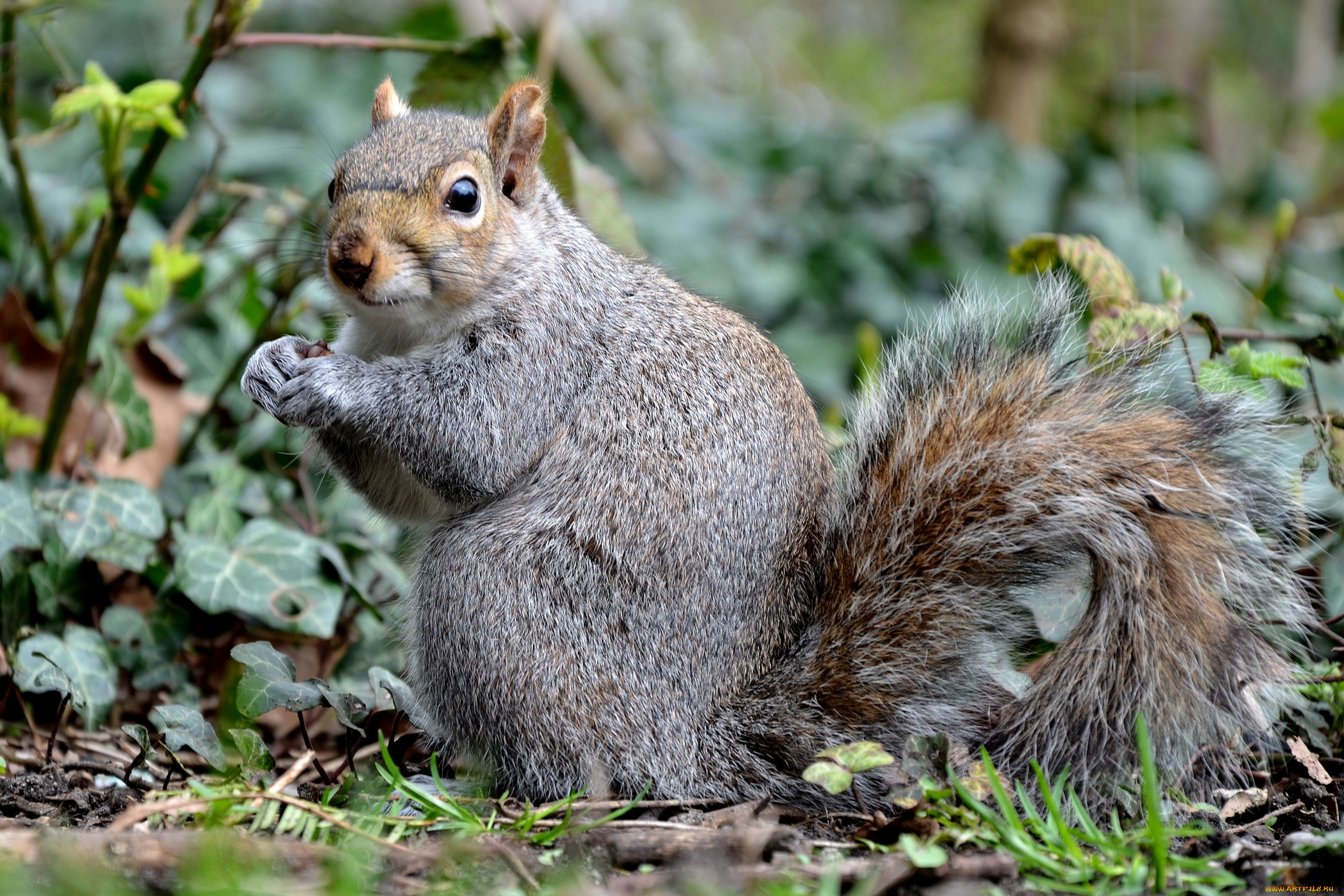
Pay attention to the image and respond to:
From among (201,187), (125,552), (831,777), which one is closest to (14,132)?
(201,187)

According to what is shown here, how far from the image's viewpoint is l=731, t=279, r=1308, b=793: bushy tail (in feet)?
7.27

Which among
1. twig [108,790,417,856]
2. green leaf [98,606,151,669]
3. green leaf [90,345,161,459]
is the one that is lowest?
twig [108,790,417,856]

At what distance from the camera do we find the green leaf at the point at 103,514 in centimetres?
288

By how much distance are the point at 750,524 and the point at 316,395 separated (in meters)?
0.95

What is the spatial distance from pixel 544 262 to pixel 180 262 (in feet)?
3.80

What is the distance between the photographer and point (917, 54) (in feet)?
43.8

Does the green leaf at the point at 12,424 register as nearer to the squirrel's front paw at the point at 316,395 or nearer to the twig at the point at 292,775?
the squirrel's front paw at the point at 316,395

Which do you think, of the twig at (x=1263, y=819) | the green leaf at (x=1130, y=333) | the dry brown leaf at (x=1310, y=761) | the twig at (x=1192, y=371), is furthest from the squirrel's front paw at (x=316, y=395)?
the dry brown leaf at (x=1310, y=761)

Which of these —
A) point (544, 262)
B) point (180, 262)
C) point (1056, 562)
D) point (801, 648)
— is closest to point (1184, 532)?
point (1056, 562)

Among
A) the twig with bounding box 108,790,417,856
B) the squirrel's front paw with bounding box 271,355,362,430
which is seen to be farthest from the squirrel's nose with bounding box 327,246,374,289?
the twig with bounding box 108,790,417,856

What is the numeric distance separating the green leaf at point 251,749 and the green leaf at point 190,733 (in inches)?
1.8

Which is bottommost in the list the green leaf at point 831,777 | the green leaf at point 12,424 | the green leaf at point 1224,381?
the green leaf at point 831,777

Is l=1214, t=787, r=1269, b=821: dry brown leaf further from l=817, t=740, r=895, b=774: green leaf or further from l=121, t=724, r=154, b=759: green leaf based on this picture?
l=121, t=724, r=154, b=759: green leaf

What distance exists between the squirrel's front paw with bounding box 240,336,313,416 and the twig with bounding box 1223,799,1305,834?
2.06 meters
